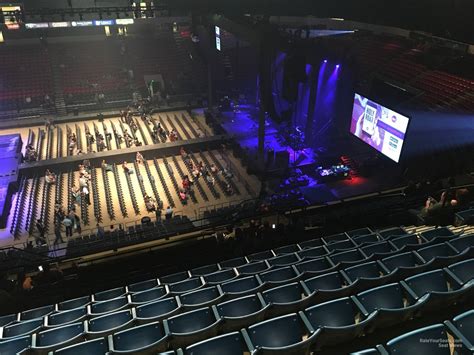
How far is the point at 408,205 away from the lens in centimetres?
1147

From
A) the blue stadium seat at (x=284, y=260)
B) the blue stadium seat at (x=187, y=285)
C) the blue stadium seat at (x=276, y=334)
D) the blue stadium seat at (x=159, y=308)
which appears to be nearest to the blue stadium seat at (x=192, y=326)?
the blue stadium seat at (x=159, y=308)

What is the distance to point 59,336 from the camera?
626 cm

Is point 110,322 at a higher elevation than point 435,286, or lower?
lower

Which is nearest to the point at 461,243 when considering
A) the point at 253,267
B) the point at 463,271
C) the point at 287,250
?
the point at 463,271

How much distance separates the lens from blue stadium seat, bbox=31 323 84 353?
238 inches

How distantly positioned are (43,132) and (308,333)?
24631 millimetres

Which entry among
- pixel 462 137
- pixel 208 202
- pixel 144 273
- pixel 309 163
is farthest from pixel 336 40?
pixel 144 273

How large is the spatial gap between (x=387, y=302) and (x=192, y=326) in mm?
2935

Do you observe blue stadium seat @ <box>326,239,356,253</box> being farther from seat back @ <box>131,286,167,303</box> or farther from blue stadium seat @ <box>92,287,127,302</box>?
blue stadium seat @ <box>92,287,127,302</box>

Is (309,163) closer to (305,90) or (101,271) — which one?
Answer: (305,90)

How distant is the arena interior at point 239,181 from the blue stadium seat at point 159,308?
38 mm

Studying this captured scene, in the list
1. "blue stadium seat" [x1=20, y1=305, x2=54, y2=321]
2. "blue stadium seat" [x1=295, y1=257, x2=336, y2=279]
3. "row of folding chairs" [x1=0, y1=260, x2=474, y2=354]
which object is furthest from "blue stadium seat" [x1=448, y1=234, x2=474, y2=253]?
"blue stadium seat" [x1=20, y1=305, x2=54, y2=321]

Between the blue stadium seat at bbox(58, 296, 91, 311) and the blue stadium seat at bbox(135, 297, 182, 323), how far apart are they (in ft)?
7.17

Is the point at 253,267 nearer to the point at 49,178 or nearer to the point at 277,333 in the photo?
the point at 277,333
